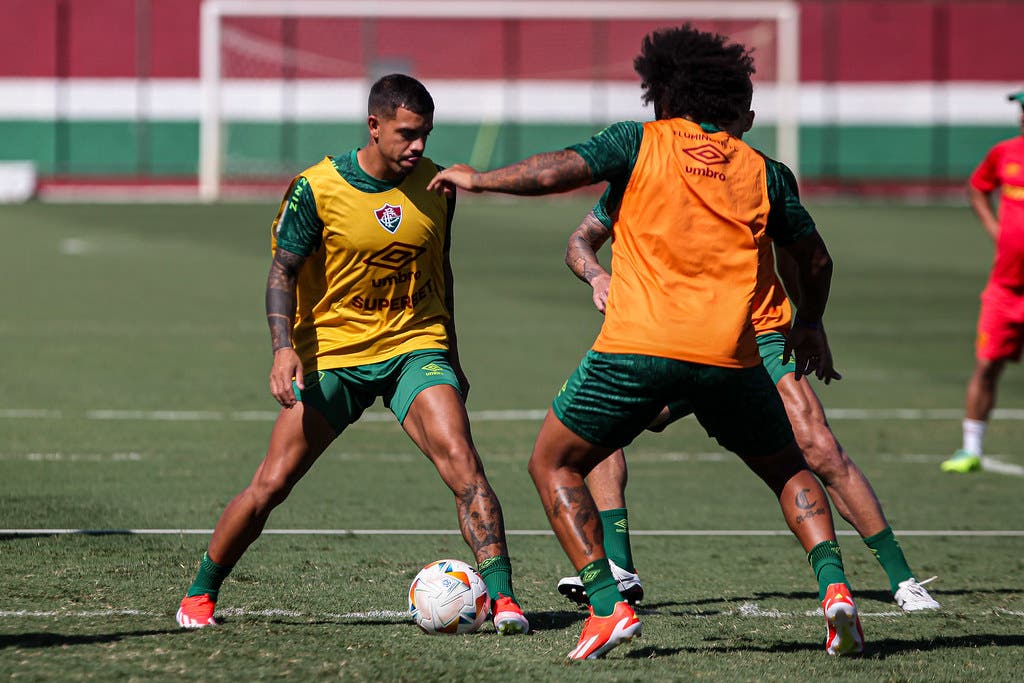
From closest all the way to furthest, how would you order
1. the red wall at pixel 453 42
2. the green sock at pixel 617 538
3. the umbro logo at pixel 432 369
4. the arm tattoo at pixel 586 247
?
1. the umbro logo at pixel 432 369
2. the arm tattoo at pixel 586 247
3. the green sock at pixel 617 538
4. the red wall at pixel 453 42

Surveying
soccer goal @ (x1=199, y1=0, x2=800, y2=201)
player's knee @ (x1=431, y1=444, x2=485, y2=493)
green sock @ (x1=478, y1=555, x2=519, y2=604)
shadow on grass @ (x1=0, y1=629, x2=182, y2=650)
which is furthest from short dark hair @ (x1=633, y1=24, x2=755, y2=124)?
soccer goal @ (x1=199, y1=0, x2=800, y2=201)

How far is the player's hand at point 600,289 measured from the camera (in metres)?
6.29

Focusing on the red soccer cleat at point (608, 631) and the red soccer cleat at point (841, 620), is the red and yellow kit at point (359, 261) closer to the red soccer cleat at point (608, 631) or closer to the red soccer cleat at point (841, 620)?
the red soccer cleat at point (608, 631)

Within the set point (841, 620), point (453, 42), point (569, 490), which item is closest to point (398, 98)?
point (569, 490)

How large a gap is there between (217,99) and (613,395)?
3558 cm

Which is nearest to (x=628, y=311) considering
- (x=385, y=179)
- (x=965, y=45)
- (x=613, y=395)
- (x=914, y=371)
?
(x=613, y=395)

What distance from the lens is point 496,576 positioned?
6258 millimetres

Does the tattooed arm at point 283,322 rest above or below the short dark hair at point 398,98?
below

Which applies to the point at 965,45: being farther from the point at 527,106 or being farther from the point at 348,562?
the point at 348,562

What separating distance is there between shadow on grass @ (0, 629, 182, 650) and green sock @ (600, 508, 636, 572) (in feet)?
6.25

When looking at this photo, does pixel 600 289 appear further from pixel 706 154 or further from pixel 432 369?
pixel 706 154

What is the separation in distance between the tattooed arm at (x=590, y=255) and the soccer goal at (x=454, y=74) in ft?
127

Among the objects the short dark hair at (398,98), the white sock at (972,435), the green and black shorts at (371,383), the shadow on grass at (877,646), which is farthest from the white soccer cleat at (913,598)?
the white sock at (972,435)

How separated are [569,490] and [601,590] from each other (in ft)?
1.17
